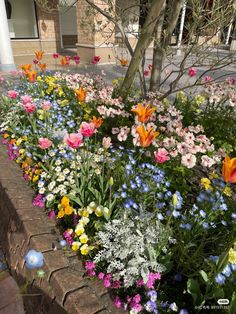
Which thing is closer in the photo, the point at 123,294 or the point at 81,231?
the point at 123,294

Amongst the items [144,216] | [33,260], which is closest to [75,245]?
[144,216]

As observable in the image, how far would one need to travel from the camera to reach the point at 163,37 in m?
3.63


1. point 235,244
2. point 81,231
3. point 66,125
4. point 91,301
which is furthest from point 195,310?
point 66,125

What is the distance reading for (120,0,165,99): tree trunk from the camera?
2.85m

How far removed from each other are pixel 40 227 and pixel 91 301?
2.29 feet

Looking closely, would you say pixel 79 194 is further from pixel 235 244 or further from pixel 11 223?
pixel 235 244

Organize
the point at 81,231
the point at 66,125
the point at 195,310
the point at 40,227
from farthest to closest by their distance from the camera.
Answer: the point at 66,125
the point at 40,227
the point at 81,231
the point at 195,310

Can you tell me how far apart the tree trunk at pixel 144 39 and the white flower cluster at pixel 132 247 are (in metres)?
2.11

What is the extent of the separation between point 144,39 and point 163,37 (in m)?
0.72

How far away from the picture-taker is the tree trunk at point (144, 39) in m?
2.85

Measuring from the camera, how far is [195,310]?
146 cm

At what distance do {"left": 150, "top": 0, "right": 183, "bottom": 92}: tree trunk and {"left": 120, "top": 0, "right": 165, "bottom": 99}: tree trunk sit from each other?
0.14 m

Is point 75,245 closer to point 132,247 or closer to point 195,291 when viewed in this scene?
point 132,247

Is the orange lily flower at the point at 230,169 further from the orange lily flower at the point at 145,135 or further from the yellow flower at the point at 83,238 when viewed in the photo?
the yellow flower at the point at 83,238
